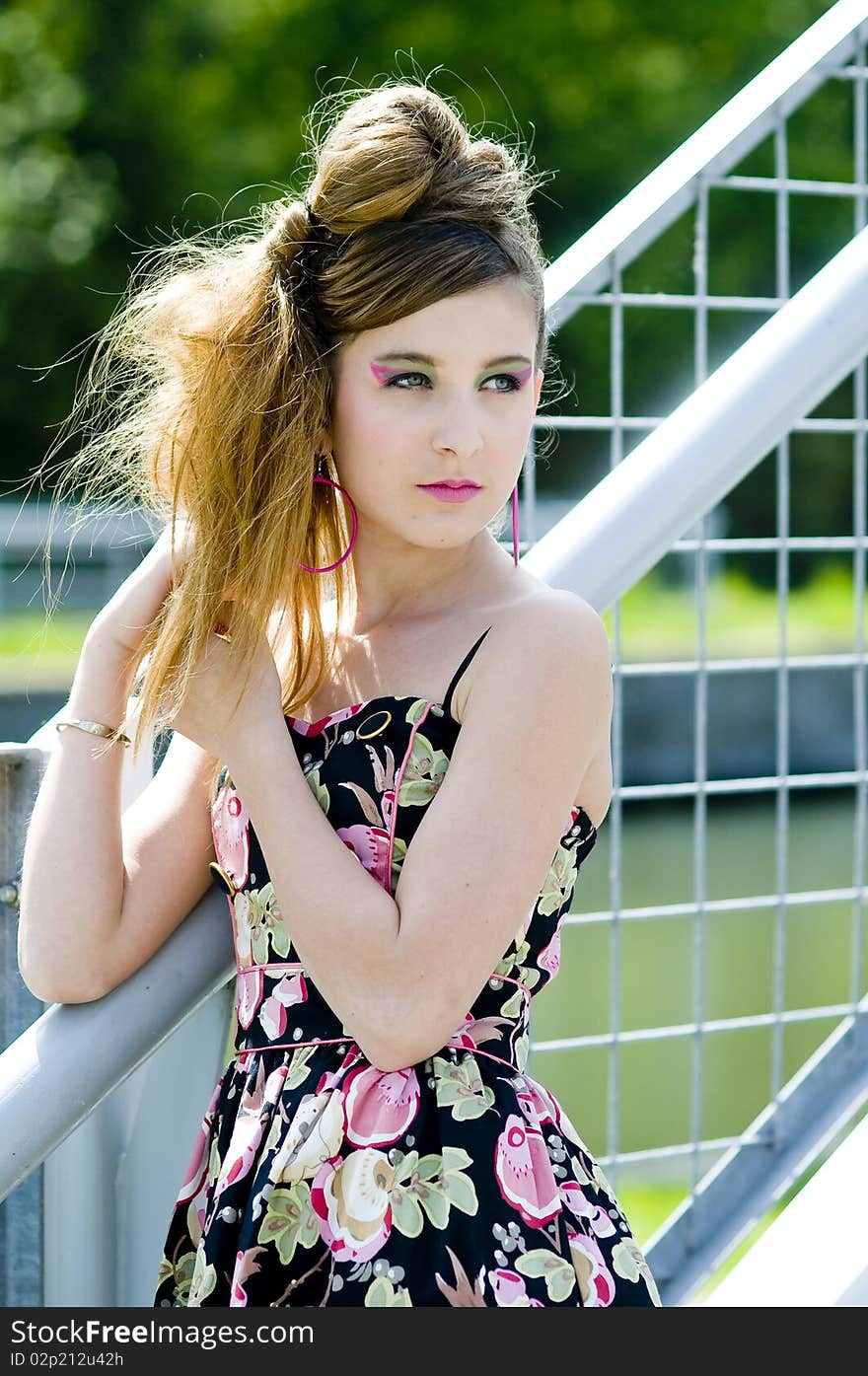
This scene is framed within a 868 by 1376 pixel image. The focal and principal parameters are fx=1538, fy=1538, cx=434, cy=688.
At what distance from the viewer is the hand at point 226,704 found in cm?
132

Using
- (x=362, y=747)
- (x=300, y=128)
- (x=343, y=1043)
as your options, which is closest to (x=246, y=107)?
(x=300, y=128)

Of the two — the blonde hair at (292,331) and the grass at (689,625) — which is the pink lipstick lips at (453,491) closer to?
the blonde hair at (292,331)

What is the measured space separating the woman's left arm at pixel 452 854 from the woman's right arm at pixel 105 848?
0.15 m

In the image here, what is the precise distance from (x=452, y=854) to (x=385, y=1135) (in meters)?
0.23

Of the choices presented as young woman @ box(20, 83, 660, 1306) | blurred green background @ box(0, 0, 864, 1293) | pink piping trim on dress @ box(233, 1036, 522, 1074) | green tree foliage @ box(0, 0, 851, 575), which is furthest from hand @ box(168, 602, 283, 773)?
green tree foliage @ box(0, 0, 851, 575)

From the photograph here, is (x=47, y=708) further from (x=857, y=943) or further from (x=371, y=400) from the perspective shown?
(x=371, y=400)

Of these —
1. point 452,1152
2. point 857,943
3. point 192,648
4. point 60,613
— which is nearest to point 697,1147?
point 857,943

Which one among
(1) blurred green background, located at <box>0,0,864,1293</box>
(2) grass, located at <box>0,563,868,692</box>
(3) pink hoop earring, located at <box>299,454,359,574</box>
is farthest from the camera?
(1) blurred green background, located at <box>0,0,864,1293</box>

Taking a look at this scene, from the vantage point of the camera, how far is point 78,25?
1780 cm

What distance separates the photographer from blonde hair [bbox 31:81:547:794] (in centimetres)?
135

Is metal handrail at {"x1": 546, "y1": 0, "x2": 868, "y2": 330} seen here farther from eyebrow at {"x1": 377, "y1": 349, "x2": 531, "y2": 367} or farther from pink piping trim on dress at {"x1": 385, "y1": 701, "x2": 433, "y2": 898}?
pink piping trim on dress at {"x1": 385, "y1": 701, "x2": 433, "y2": 898}

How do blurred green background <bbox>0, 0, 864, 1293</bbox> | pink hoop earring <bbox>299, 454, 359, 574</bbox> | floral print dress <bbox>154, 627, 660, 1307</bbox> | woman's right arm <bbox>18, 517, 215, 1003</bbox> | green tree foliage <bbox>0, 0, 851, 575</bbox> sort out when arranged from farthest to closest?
green tree foliage <bbox>0, 0, 851, 575</bbox> < blurred green background <bbox>0, 0, 864, 1293</bbox> < pink hoop earring <bbox>299, 454, 359, 574</bbox> < woman's right arm <bbox>18, 517, 215, 1003</bbox> < floral print dress <bbox>154, 627, 660, 1307</bbox>

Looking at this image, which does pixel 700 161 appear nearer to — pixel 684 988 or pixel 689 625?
pixel 684 988

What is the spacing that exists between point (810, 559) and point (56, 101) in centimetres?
1072
